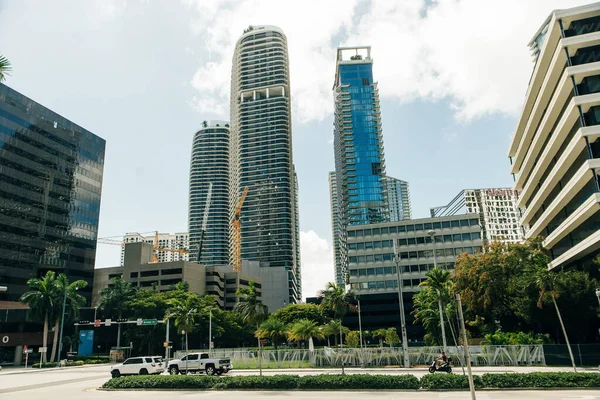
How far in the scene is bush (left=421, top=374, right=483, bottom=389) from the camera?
79.2 feet

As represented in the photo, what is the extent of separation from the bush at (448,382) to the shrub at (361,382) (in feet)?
2.51

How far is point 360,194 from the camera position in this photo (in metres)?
184

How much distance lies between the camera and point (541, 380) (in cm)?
2431

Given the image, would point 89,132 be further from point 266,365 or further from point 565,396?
point 565,396

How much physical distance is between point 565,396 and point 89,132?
431 feet

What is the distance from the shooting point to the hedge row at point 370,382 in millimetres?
24109

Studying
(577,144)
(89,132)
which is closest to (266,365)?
(577,144)

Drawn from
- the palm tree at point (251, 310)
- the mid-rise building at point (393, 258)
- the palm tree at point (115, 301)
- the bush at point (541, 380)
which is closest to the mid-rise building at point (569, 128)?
the bush at point (541, 380)

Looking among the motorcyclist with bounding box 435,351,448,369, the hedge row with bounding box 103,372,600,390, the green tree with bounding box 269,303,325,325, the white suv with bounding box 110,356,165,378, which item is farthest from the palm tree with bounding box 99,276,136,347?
the motorcyclist with bounding box 435,351,448,369

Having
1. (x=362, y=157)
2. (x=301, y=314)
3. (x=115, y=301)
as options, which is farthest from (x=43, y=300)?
(x=362, y=157)

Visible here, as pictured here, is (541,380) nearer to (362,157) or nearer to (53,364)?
(53,364)

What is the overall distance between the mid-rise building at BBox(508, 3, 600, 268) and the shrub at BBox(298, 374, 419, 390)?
26228 millimetres

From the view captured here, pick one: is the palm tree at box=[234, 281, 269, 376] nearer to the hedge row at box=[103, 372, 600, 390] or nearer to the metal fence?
the metal fence

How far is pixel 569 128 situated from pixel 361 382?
3523cm
